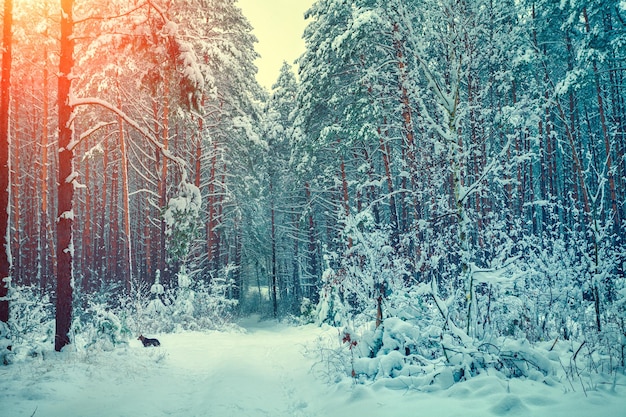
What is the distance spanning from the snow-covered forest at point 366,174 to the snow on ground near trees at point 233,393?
0.43 metres

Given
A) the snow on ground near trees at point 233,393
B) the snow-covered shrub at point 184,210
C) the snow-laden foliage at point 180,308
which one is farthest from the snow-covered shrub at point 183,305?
the snow-covered shrub at point 184,210

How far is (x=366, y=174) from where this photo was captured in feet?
53.8

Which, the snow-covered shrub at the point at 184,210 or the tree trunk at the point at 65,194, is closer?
the tree trunk at the point at 65,194

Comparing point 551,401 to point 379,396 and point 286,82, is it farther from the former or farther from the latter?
point 286,82

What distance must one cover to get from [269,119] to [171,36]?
58.7ft

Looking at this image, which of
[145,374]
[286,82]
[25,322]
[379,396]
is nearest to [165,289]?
[25,322]

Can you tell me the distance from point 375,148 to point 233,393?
15.1 m

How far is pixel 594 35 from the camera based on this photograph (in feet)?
46.1

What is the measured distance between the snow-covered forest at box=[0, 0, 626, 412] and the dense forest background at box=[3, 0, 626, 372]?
86 millimetres

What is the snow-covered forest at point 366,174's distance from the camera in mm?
5262

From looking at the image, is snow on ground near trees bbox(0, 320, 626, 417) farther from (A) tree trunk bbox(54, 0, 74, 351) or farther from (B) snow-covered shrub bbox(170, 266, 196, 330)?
(B) snow-covered shrub bbox(170, 266, 196, 330)

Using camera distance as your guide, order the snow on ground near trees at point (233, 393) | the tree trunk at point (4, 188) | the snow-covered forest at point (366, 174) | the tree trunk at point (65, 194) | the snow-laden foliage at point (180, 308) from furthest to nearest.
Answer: the snow-laden foliage at point (180, 308), the tree trunk at point (65, 194), the tree trunk at point (4, 188), the snow-covered forest at point (366, 174), the snow on ground near trees at point (233, 393)

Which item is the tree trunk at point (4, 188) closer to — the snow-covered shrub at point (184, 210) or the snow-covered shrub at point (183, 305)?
the snow-covered shrub at point (184, 210)

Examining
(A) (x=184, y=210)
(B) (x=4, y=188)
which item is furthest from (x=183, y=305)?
(B) (x=4, y=188)
